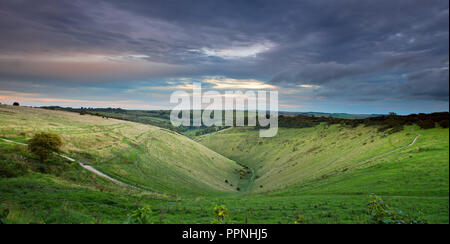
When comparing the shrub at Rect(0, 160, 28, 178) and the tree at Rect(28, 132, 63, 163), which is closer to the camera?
the shrub at Rect(0, 160, 28, 178)

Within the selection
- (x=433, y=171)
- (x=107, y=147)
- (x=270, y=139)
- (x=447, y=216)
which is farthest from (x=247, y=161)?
(x=447, y=216)

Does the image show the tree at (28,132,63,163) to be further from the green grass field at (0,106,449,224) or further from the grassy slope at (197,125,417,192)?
the grassy slope at (197,125,417,192)

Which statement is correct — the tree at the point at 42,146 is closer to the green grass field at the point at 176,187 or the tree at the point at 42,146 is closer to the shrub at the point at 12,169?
the green grass field at the point at 176,187

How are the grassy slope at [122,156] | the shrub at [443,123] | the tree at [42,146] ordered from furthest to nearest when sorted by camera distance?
the shrub at [443,123]
the grassy slope at [122,156]
the tree at [42,146]

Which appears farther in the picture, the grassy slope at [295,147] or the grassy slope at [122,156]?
the grassy slope at [295,147]

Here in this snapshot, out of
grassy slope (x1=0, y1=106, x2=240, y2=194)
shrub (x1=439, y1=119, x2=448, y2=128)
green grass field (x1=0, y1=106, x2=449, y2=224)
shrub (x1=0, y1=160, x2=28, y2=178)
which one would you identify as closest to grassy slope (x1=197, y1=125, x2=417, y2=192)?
green grass field (x1=0, y1=106, x2=449, y2=224)

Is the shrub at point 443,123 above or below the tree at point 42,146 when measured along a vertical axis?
above

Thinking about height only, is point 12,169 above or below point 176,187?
above

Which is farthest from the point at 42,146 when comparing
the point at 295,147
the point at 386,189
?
the point at 295,147

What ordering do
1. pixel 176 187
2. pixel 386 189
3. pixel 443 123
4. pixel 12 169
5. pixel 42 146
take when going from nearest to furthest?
1. pixel 12 169
2. pixel 386 189
3. pixel 42 146
4. pixel 176 187
5. pixel 443 123

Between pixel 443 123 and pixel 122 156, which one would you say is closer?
pixel 443 123

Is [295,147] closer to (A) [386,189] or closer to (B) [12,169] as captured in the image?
(A) [386,189]

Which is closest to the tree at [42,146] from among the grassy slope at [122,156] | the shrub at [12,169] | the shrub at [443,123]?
the shrub at [12,169]
